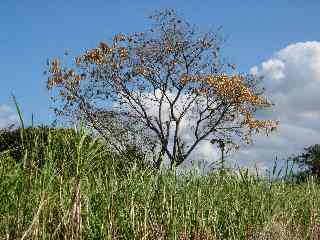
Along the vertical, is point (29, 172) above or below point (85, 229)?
above

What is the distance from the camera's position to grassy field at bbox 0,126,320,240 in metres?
4.43

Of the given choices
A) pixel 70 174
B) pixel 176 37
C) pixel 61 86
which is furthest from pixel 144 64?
pixel 70 174

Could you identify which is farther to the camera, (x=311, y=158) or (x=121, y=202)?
(x=311, y=158)

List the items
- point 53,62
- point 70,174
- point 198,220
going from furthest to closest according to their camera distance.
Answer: point 53,62 < point 198,220 < point 70,174

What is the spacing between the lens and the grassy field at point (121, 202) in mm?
4434

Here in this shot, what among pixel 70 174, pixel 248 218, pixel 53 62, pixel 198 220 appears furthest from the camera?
pixel 53 62

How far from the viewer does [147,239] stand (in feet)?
17.7

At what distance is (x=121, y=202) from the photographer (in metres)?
5.68

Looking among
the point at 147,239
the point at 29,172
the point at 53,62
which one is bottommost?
the point at 147,239

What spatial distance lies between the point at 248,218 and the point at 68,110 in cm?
2586

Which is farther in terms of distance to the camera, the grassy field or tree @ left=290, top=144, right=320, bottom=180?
tree @ left=290, top=144, right=320, bottom=180

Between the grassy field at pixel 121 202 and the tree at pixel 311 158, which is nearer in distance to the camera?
the grassy field at pixel 121 202

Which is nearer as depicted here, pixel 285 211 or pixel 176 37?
pixel 285 211

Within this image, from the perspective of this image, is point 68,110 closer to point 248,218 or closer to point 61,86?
point 61,86
